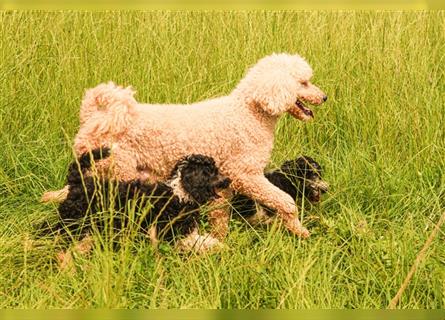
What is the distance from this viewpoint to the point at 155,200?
3.11 meters

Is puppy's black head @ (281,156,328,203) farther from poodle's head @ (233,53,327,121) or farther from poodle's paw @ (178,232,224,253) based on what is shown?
poodle's paw @ (178,232,224,253)

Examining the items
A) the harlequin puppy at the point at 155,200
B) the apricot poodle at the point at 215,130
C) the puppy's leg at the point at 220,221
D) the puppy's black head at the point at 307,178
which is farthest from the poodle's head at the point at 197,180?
the puppy's black head at the point at 307,178

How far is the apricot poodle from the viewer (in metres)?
3.23

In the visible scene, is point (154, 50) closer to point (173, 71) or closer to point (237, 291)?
point (173, 71)

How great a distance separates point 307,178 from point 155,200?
810 mm

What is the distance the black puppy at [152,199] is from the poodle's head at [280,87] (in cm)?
37

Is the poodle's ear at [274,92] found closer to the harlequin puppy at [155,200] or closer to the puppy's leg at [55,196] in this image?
the harlequin puppy at [155,200]

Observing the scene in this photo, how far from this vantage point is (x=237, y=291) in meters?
2.91

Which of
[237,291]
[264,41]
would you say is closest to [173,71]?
[264,41]

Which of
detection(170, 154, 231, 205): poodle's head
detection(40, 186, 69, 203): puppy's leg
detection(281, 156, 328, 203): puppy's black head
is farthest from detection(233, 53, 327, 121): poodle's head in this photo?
detection(40, 186, 69, 203): puppy's leg

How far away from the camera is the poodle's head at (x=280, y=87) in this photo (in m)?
3.33

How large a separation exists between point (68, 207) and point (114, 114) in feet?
1.34

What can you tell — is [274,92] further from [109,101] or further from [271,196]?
[109,101]

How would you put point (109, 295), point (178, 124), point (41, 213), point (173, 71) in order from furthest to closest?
1. point (173, 71)
2. point (41, 213)
3. point (178, 124)
4. point (109, 295)
